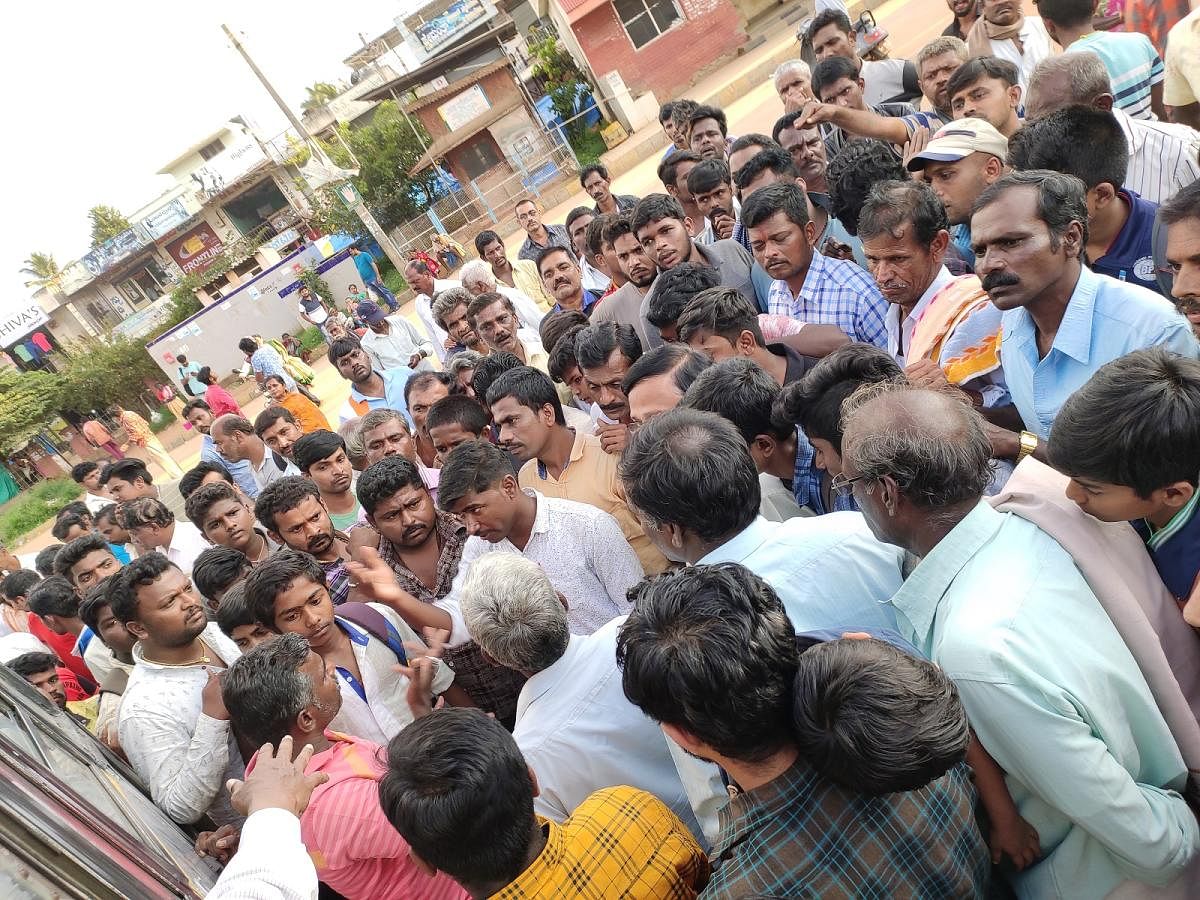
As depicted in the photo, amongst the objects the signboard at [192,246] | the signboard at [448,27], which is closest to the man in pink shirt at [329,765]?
the signboard at [448,27]

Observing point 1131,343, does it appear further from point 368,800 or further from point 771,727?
point 368,800

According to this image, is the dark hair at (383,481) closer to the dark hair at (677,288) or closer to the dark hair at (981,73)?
the dark hair at (677,288)

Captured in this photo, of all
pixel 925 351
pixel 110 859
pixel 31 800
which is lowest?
pixel 925 351

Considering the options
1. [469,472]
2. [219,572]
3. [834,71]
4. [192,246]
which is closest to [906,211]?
[469,472]

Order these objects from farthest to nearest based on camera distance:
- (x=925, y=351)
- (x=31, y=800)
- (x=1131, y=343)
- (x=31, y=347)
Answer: (x=31, y=347) → (x=925, y=351) → (x=1131, y=343) → (x=31, y=800)

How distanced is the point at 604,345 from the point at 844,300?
3.83ft

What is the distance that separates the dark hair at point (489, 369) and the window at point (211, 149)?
54828mm

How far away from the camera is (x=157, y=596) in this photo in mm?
3188

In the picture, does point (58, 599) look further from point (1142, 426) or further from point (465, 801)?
point (1142, 426)

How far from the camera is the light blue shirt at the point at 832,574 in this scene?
1.81 metres

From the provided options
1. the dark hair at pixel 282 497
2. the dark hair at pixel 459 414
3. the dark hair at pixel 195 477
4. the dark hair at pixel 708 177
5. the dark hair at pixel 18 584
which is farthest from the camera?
the dark hair at pixel 18 584

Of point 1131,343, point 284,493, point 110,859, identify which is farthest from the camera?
point 284,493

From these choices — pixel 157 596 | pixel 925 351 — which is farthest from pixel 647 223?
pixel 157 596

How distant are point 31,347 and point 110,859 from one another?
160 ft
